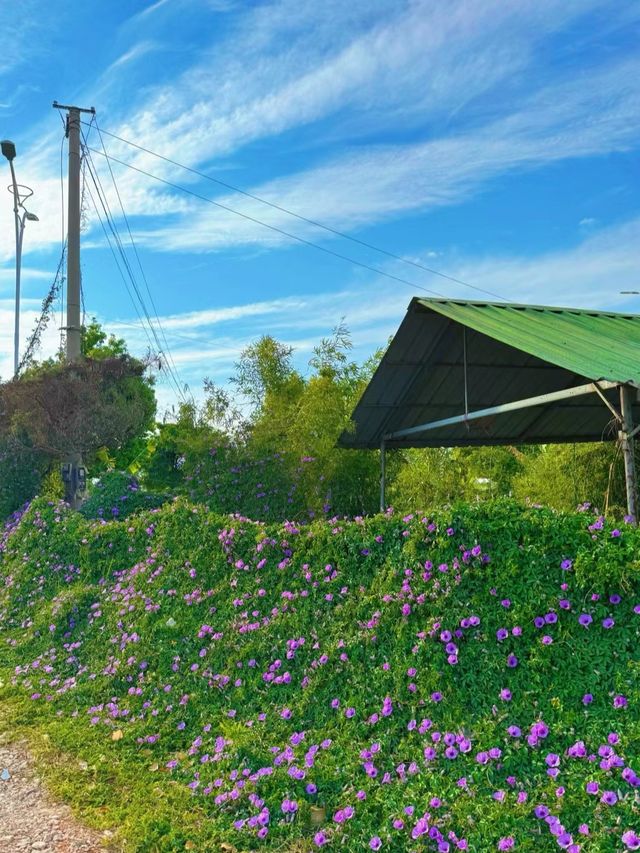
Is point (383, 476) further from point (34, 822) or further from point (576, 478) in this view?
point (34, 822)

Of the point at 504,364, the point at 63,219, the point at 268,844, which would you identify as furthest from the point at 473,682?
the point at 63,219

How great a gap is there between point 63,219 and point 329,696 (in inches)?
545

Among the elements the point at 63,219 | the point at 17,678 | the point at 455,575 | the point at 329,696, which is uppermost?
the point at 63,219

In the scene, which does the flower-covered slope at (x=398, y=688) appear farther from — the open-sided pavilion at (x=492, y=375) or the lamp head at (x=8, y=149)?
the lamp head at (x=8, y=149)

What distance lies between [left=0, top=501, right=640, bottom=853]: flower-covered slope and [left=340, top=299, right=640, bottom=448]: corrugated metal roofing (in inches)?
128

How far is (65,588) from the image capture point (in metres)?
8.57

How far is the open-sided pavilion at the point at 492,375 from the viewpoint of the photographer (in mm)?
7926

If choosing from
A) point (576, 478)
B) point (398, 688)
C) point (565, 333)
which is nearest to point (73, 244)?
point (565, 333)

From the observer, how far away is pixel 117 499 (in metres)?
11.4

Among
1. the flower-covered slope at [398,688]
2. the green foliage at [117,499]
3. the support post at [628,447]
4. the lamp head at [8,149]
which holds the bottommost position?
the flower-covered slope at [398,688]

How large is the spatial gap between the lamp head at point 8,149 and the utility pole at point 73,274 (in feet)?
13.5

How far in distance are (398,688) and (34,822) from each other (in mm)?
2127

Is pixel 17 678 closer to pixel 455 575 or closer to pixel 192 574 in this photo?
pixel 192 574

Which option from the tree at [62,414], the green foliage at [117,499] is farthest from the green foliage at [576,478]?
the tree at [62,414]
